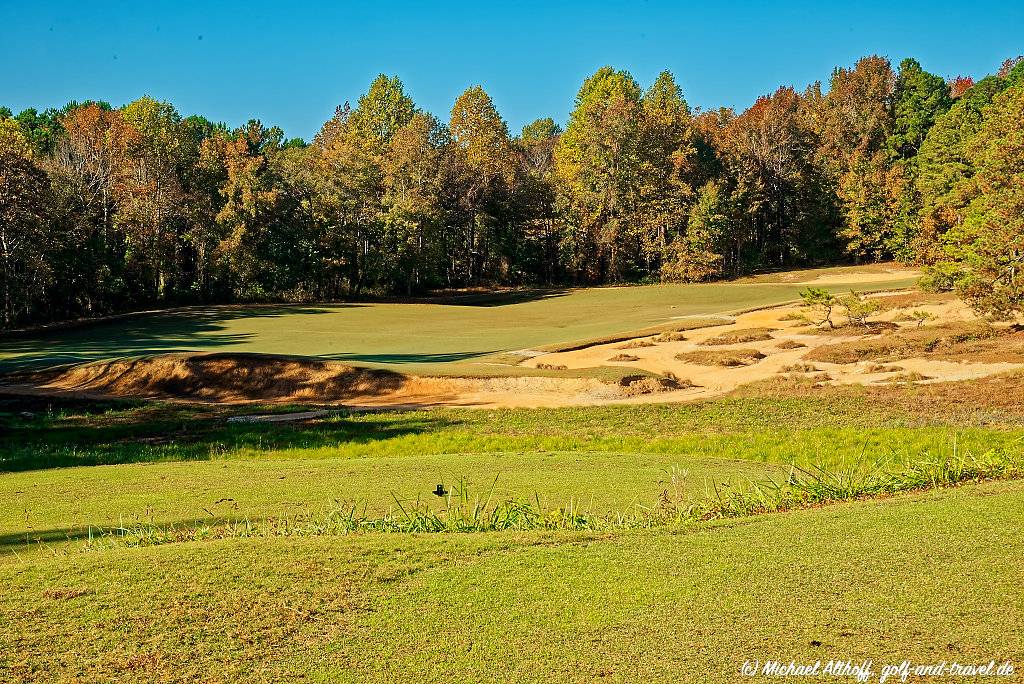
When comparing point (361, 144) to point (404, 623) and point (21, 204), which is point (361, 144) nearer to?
point (21, 204)

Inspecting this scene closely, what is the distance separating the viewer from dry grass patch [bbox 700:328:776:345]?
1371 inches

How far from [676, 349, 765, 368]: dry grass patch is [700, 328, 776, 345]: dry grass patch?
256cm

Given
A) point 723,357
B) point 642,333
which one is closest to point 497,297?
point 642,333

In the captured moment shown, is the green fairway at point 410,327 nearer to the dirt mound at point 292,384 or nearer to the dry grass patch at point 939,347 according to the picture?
the dirt mound at point 292,384

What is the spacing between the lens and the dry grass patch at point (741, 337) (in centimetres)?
3481

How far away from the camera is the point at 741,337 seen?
35.6 metres

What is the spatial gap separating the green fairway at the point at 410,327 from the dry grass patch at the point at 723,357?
713cm

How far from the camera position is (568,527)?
26.1 feet

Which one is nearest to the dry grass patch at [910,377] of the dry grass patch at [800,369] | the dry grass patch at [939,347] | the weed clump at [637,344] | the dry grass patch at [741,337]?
the dry grass patch at [800,369]

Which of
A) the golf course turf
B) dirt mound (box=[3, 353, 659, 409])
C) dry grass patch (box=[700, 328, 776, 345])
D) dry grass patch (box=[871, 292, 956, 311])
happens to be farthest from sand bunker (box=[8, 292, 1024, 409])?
the golf course turf

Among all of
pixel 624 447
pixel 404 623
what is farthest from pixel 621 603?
pixel 624 447

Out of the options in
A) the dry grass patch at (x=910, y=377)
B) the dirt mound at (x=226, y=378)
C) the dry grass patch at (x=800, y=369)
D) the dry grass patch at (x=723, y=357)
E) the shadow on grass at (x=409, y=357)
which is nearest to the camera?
the dry grass patch at (x=910, y=377)

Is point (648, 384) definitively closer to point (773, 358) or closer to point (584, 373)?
point (584, 373)

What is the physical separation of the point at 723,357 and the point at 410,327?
1960 cm
